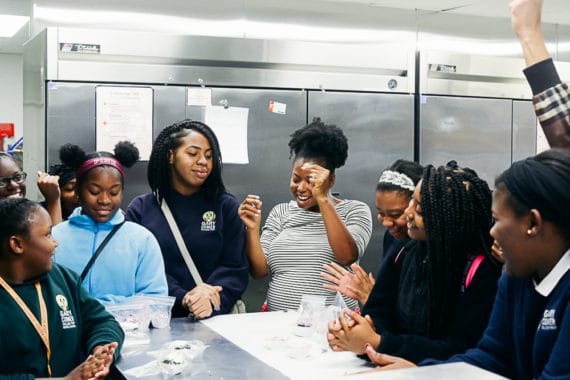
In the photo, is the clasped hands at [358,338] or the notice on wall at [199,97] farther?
the notice on wall at [199,97]

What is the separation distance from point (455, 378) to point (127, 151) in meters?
1.98

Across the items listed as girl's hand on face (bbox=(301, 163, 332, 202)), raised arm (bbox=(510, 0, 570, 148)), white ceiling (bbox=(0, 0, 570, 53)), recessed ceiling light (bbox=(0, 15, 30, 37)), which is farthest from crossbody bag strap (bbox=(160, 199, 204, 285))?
recessed ceiling light (bbox=(0, 15, 30, 37))

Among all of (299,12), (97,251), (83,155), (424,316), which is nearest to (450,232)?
(424,316)

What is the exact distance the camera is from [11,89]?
968 cm

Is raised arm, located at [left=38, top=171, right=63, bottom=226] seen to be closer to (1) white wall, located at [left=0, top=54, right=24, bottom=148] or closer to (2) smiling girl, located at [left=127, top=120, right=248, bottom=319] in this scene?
(2) smiling girl, located at [left=127, top=120, right=248, bottom=319]

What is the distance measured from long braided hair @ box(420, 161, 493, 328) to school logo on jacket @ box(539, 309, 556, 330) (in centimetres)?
46

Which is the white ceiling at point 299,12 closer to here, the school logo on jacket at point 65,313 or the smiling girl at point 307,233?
the smiling girl at point 307,233

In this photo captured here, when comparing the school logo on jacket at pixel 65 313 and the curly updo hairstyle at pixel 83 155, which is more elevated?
the curly updo hairstyle at pixel 83 155

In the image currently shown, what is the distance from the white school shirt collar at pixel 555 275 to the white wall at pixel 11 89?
356 inches

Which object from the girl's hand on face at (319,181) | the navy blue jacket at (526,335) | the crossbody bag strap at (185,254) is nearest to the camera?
the navy blue jacket at (526,335)

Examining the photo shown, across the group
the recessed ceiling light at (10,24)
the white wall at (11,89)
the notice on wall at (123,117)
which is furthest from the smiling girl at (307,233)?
the white wall at (11,89)

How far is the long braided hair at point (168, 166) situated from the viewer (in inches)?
118

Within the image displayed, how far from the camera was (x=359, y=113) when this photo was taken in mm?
4508

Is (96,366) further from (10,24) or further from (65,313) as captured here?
(10,24)
